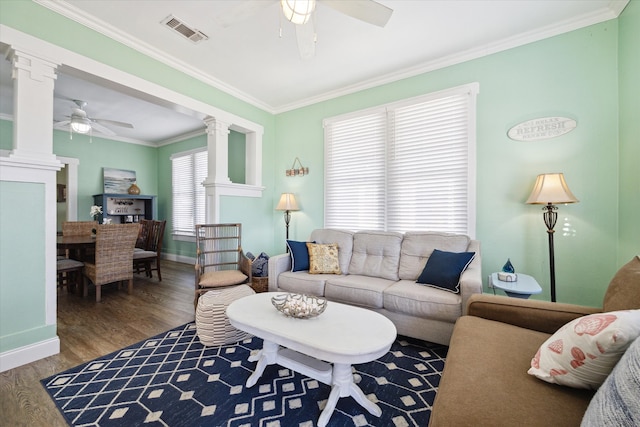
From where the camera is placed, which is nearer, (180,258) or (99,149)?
(99,149)

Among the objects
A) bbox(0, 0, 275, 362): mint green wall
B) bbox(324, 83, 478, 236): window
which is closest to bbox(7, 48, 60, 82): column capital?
bbox(0, 0, 275, 362): mint green wall

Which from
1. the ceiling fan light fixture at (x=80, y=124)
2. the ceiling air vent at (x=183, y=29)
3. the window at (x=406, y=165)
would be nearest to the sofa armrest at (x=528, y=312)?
the window at (x=406, y=165)

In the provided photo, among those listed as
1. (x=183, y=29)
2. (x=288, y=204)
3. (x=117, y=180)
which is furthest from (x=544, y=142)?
(x=117, y=180)

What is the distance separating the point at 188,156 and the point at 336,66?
416cm

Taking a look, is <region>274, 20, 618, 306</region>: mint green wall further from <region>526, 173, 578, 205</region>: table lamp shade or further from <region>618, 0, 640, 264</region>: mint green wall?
<region>526, 173, 578, 205</region>: table lamp shade

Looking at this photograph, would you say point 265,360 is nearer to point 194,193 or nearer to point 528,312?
point 528,312

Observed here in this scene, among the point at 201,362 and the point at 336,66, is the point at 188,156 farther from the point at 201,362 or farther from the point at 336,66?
the point at 201,362

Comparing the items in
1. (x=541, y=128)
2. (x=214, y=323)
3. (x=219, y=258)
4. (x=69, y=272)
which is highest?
(x=541, y=128)

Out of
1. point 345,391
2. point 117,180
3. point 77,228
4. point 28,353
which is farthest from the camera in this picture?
point 117,180

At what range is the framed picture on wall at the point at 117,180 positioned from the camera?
5.66 m

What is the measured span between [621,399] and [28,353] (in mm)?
3376

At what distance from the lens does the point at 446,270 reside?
7.86ft

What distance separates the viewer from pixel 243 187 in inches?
157

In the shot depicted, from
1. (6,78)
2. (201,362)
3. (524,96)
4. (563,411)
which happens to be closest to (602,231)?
(524,96)
